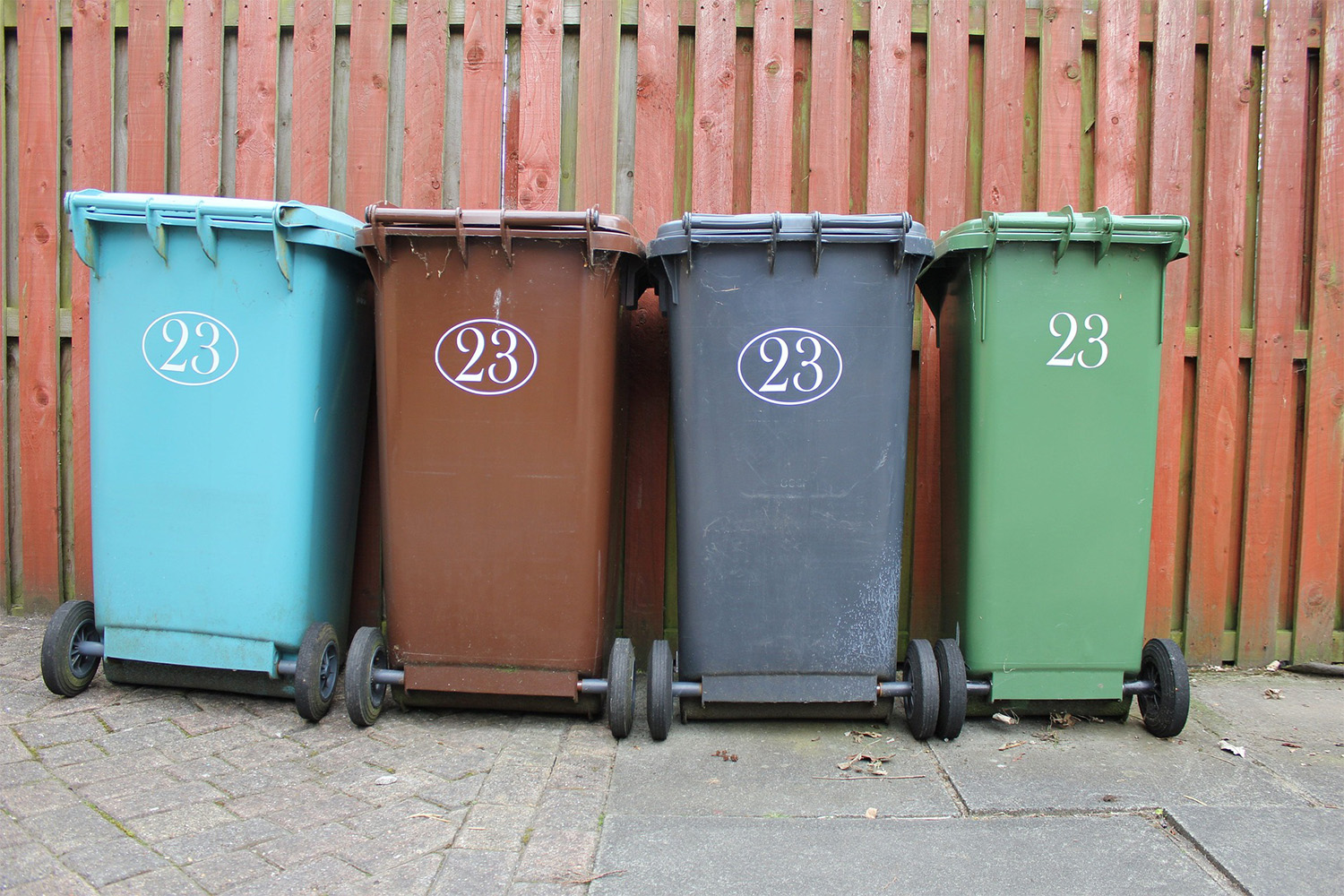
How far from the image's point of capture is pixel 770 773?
2.66 meters

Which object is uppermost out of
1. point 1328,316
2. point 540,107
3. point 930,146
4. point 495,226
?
point 540,107

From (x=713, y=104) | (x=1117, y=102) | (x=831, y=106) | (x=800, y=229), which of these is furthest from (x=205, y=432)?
(x=1117, y=102)

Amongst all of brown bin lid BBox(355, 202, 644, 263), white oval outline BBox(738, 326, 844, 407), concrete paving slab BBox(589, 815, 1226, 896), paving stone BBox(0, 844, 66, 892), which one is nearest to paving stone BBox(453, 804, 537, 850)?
concrete paving slab BBox(589, 815, 1226, 896)

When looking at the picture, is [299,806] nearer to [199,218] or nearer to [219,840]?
[219,840]

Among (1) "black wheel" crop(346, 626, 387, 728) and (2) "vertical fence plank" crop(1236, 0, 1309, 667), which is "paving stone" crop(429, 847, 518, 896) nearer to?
(1) "black wheel" crop(346, 626, 387, 728)

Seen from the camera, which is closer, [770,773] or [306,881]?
[306,881]

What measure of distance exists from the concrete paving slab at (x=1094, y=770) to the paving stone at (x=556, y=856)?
108cm

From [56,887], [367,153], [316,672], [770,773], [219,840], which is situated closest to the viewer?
[56,887]

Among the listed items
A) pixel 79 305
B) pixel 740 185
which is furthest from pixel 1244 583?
pixel 79 305

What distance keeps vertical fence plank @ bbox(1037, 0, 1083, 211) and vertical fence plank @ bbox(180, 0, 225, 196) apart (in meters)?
3.60

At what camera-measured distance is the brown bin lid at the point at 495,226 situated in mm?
2801

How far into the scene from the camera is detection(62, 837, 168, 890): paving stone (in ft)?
6.70

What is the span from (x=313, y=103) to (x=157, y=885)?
313 cm

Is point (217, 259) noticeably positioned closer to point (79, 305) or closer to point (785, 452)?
point (79, 305)
